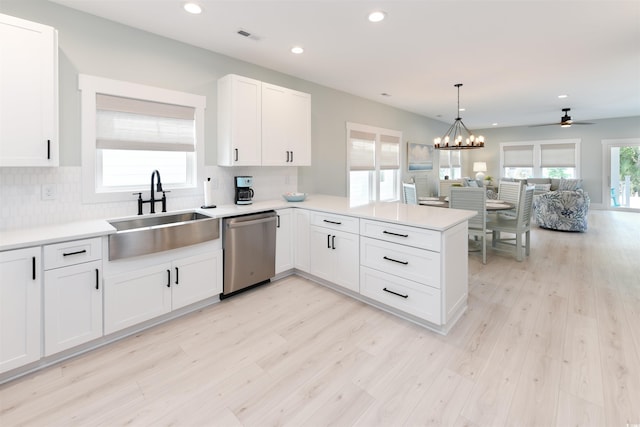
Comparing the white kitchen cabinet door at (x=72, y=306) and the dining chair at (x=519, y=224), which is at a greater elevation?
the dining chair at (x=519, y=224)

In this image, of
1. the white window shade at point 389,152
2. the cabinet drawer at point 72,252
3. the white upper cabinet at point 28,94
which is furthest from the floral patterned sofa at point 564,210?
the white upper cabinet at point 28,94

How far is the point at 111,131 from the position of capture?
2.75 metres

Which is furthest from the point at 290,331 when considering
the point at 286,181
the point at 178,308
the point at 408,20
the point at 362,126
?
the point at 362,126

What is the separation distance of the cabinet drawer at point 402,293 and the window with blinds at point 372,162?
97.8 inches

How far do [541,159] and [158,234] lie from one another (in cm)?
1101

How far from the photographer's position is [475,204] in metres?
4.20

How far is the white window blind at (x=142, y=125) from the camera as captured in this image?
2705 millimetres

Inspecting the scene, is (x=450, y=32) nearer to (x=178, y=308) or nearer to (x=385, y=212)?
(x=385, y=212)

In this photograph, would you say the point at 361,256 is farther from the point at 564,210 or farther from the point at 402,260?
the point at 564,210

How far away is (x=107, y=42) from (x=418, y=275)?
3323mm

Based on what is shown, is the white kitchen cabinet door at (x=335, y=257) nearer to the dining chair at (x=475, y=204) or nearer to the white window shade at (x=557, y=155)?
the dining chair at (x=475, y=204)

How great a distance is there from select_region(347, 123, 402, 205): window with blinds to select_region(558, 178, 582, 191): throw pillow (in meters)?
5.46

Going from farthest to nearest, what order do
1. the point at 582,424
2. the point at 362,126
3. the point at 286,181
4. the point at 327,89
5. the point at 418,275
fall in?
the point at 362,126 < the point at 327,89 < the point at 286,181 < the point at 418,275 < the point at 582,424

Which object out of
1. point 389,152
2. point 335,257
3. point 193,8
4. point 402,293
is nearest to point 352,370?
point 402,293
